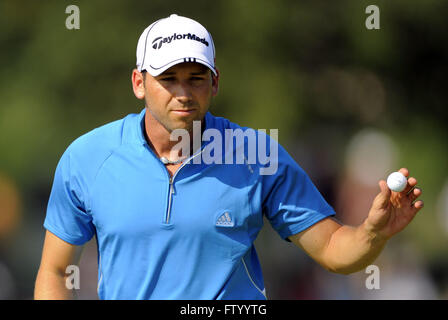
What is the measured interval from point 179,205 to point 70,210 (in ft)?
1.70

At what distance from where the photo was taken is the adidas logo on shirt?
3422 mm

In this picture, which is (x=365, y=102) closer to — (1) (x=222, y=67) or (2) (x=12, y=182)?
(1) (x=222, y=67)

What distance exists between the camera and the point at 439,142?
837cm

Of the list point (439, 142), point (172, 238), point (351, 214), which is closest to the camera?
point (172, 238)

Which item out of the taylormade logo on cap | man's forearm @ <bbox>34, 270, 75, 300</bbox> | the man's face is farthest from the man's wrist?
man's forearm @ <bbox>34, 270, 75, 300</bbox>

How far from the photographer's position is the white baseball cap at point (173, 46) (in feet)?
11.3

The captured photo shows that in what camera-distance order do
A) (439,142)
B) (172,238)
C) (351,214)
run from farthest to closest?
(439,142) → (351,214) → (172,238)

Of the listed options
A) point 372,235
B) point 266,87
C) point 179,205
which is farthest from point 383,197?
point 266,87

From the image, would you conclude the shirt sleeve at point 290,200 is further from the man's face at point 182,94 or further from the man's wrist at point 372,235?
the man's face at point 182,94

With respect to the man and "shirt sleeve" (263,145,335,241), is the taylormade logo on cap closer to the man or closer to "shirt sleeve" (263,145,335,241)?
the man

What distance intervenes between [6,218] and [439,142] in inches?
173

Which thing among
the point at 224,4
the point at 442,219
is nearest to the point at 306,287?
the point at 442,219

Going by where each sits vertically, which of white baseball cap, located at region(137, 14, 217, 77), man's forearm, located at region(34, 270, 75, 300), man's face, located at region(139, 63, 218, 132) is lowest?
man's forearm, located at region(34, 270, 75, 300)

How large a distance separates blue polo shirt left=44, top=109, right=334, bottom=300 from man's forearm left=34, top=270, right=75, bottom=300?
159 millimetres
